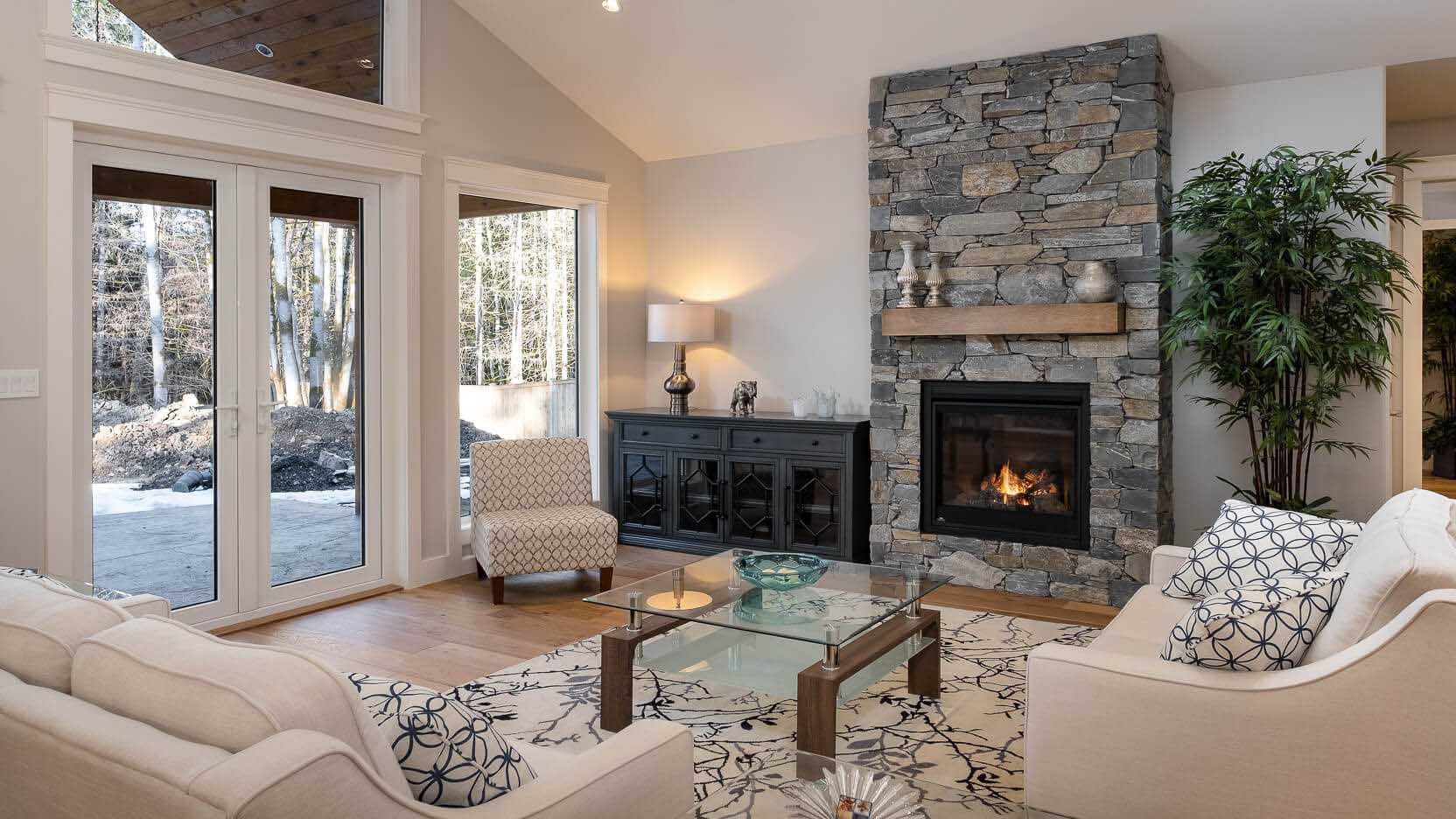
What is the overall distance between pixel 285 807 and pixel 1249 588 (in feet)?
7.05

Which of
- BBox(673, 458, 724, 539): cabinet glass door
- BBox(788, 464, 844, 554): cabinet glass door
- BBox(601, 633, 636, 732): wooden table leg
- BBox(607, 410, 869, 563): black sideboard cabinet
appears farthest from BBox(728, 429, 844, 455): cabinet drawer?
BBox(601, 633, 636, 732): wooden table leg

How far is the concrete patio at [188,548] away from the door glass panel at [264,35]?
1974 millimetres

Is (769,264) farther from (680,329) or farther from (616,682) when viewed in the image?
(616,682)

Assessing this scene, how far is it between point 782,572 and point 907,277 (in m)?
2.35

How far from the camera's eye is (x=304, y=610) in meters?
4.80

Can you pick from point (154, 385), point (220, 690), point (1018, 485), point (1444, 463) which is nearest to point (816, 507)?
point (1018, 485)

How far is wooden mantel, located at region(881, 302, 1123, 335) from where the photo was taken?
4.78m

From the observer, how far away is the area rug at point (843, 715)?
119 inches

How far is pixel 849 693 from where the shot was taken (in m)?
3.05

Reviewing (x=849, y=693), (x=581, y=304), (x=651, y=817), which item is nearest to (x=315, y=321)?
(x=581, y=304)

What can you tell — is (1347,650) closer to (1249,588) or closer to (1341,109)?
(1249,588)

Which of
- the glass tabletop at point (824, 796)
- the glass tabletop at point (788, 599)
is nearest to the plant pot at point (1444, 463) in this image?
the glass tabletop at point (788, 599)

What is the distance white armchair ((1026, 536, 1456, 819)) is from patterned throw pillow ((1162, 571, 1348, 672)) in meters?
0.04

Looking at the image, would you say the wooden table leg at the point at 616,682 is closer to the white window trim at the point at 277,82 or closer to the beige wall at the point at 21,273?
the beige wall at the point at 21,273
